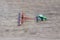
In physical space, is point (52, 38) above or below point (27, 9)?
below

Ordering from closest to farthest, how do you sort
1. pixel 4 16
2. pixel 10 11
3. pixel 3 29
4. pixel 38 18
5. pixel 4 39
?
pixel 4 39 < pixel 3 29 < pixel 38 18 < pixel 4 16 < pixel 10 11

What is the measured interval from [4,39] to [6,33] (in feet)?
1.64

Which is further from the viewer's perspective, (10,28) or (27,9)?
(27,9)

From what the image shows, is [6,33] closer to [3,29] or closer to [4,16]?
[3,29]

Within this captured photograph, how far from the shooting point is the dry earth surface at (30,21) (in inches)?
219

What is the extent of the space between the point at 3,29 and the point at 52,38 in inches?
54.9

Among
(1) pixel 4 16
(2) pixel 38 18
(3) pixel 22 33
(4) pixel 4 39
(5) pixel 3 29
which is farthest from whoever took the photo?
(1) pixel 4 16

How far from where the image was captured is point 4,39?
209 inches

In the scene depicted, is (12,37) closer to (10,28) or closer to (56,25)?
(10,28)

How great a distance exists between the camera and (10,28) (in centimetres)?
612

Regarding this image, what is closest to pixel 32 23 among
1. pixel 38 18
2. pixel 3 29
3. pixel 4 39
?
pixel 38 18

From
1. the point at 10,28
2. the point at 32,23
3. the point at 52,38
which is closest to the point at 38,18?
the point at 32,23

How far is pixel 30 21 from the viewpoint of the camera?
6.63m

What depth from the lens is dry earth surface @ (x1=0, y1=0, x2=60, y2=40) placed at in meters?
5.57
